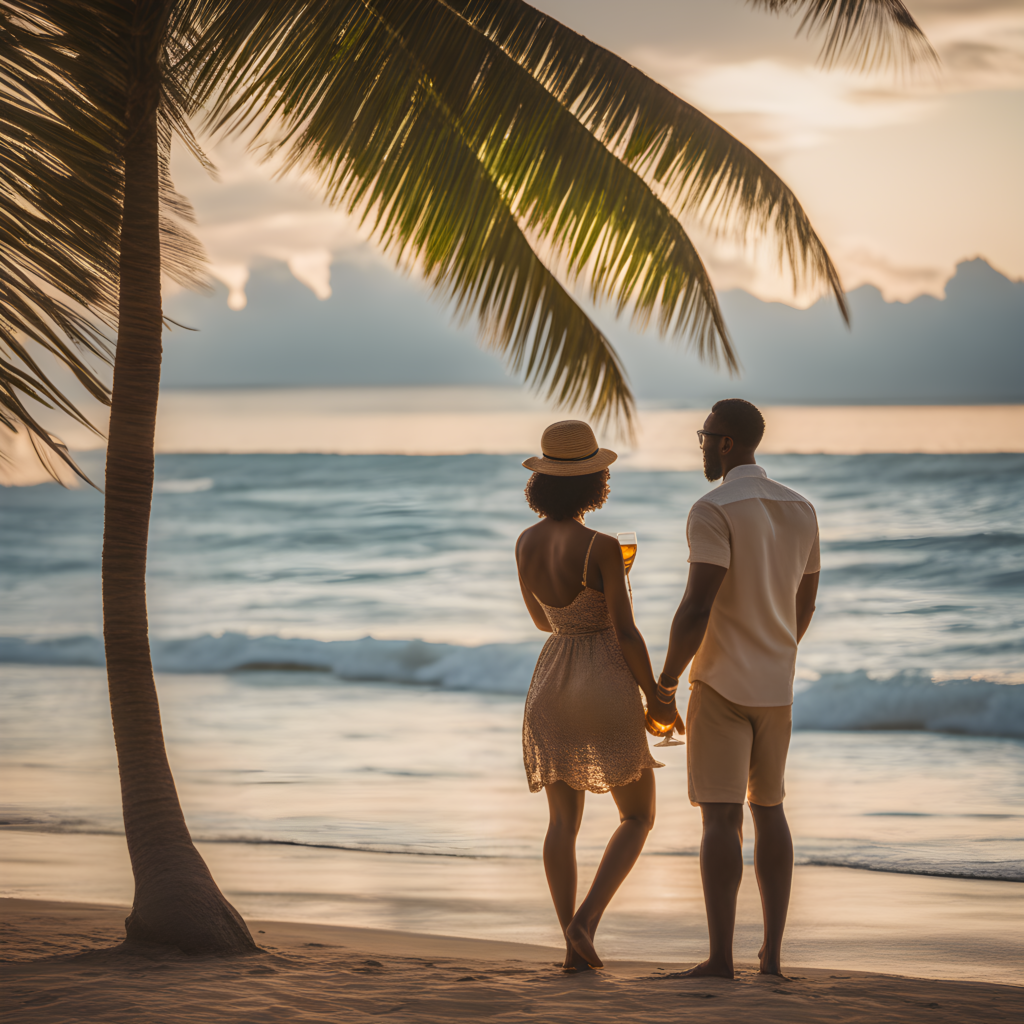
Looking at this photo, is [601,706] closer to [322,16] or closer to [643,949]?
[643,949]

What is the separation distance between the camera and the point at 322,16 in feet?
13.1

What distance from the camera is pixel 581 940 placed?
3727 millimetres

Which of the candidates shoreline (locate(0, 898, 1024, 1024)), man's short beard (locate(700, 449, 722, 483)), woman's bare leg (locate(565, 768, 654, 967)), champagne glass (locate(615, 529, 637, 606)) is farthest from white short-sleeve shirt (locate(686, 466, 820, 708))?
shoreline (locate(0, 898, 1024, 1024))

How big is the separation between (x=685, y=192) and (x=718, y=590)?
1.63 m

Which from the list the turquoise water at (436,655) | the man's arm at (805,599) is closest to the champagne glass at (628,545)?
the man's arm at (805,599)

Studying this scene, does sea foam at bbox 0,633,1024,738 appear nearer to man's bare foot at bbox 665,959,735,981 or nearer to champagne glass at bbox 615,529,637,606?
man's bare foot at bbox 665,959,735,981

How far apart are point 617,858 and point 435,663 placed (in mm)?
11239

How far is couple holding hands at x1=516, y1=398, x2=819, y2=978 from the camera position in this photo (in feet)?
11.7

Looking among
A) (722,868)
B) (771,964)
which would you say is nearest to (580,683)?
(722,868)

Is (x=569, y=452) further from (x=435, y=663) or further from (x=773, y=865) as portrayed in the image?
(x=435, y=663)

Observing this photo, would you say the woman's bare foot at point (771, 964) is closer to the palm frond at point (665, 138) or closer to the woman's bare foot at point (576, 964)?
the woman's bare foot at point (576, 964)

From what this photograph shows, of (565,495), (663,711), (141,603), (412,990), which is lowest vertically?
(412,990)

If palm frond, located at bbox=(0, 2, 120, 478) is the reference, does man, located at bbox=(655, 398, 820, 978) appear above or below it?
below

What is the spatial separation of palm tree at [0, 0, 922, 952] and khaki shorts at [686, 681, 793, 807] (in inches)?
56.7
